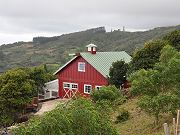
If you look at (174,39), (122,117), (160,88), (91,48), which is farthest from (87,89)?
(160,88)

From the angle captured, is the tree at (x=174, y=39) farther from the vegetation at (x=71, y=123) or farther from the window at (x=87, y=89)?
the vegetation at (x=71, y=123)

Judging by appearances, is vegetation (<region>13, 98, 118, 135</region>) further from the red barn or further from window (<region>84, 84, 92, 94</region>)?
window (<region>84, 84, 92, 94</region>)

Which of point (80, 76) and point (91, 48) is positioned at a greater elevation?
point (91, 48)

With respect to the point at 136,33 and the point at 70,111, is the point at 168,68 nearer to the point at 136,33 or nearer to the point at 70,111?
the point at 70,111

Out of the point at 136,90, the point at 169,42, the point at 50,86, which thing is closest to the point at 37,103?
the point at 50,86

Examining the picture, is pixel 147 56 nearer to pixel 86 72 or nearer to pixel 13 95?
pixel 86 72

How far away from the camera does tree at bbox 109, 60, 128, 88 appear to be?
37.3 m

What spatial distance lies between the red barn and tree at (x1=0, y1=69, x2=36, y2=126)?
271 inches

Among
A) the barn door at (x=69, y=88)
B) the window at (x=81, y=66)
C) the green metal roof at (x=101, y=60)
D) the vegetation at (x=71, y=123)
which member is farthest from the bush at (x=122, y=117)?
the barn door at (x=69, y=88)

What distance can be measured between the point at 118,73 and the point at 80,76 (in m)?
7.23

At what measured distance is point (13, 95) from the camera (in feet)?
112

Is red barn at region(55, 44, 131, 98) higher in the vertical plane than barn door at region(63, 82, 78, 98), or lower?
higher

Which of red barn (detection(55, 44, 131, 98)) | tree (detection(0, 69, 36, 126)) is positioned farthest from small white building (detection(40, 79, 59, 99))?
tree (detection(0, 69, 36, 126))

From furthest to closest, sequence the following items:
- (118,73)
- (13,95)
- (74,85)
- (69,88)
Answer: (69,88) < (74,85) < (118,73) < (13,95)
